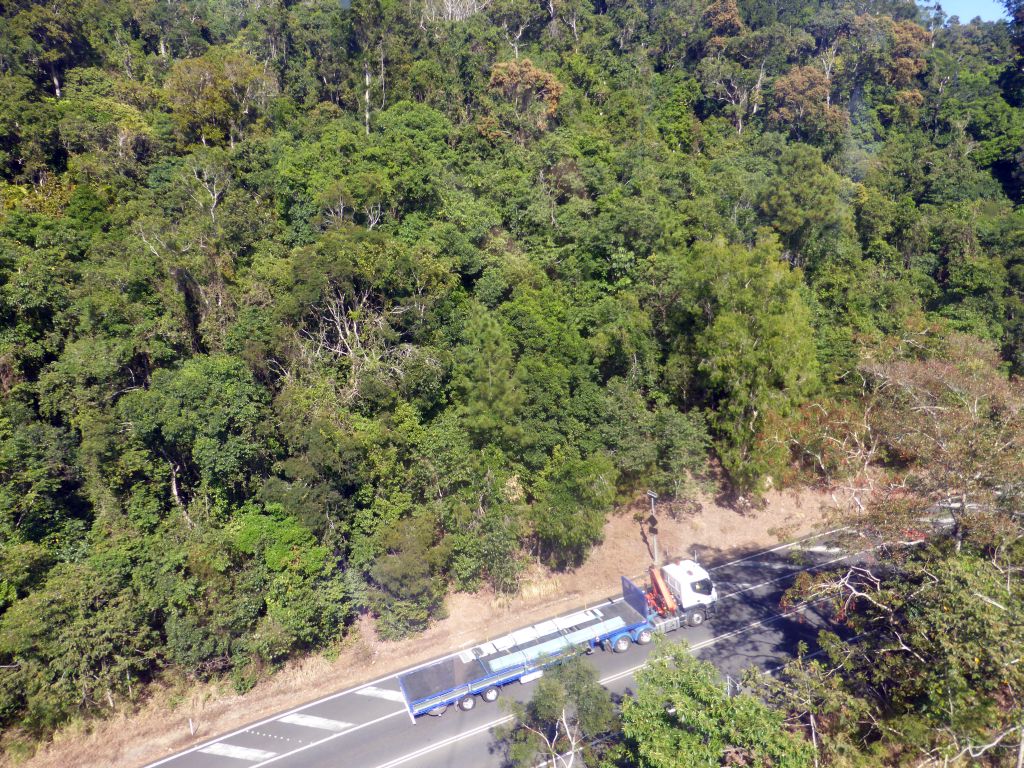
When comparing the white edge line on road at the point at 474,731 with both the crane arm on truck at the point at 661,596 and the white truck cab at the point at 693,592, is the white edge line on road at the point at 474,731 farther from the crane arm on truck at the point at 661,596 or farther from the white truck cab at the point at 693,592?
the crane arm on truck at the point at 661,596

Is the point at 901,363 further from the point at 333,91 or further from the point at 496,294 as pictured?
the point at 333,91

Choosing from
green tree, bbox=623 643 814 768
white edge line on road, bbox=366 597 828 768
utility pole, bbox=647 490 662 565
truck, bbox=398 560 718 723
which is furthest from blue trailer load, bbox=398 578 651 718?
utility pole, bbox=647 490 662 565

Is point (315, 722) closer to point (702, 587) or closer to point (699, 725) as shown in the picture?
point (699, 725)

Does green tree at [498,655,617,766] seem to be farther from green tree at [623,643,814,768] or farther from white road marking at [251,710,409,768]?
white road marking at [251,710,409,768]

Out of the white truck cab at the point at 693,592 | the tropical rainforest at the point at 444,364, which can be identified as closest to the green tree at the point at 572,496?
the tropical rainforest at the point at 444,364

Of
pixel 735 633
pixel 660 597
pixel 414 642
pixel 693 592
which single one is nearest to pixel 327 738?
pixel 414 642

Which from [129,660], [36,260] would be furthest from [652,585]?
[36,260]
